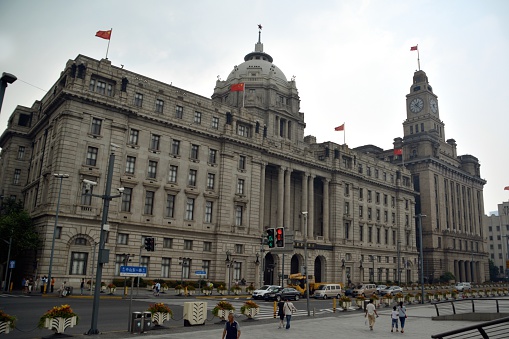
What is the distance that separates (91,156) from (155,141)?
8.50 m

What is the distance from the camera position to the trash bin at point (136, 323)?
828 inches

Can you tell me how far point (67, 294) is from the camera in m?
38.7

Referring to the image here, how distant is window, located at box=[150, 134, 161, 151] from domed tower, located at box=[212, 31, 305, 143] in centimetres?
2286

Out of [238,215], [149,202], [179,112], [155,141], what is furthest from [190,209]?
[179,112]

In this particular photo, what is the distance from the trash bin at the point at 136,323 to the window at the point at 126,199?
30.2 m

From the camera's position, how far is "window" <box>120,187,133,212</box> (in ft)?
165

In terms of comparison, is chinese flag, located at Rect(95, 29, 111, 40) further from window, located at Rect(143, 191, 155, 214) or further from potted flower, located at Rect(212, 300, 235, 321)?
potted flower, located at Rect(212, 300, 235, 321)

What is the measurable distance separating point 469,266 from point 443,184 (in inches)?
906

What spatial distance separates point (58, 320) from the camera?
1962cm

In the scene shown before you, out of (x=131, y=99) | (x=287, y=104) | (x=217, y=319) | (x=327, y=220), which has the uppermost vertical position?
(x=287, y=104)

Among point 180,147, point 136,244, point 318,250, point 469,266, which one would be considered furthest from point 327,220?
point 469,266

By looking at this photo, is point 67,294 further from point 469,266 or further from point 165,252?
point 469,266

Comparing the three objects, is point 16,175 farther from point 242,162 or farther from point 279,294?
point 279,294

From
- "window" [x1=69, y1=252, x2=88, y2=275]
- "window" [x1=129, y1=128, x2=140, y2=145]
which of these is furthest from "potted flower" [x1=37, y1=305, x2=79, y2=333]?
"window" [x1=129, y1=128, x2=140, y2=145]
